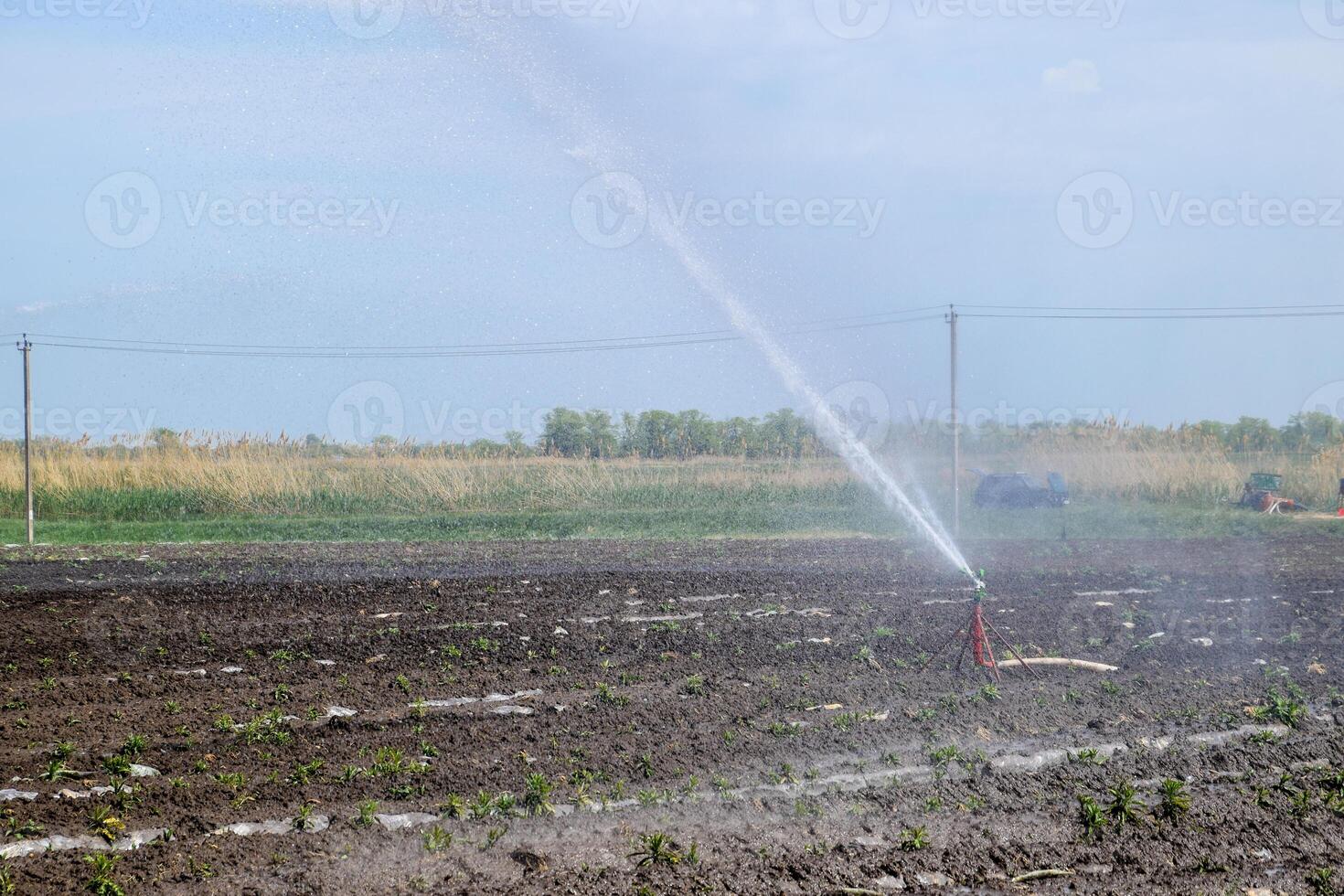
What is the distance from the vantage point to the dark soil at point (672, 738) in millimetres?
5910

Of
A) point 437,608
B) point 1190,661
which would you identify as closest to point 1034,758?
point 1190,661

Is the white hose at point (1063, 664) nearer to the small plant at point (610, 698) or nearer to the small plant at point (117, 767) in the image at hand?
the small plant at point (610, 698)

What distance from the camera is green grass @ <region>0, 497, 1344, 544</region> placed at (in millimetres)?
26828

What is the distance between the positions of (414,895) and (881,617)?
336 inches

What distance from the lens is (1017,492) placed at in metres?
32.9

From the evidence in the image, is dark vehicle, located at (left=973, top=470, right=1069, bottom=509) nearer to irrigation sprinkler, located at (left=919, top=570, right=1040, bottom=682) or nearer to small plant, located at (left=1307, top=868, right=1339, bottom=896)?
irrigation sprinkler, located at (left=919, top=570, right=1040, bottom=682)

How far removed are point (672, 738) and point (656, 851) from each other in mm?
2131

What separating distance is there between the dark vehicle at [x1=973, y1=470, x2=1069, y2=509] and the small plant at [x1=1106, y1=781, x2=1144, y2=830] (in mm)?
26686

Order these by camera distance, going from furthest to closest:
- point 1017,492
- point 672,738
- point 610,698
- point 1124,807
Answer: point 1017,492, point 610,698, point 672,738, point 1124,807

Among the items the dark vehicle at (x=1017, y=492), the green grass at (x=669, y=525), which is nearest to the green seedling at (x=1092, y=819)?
the green grass at (x=669, y=525)

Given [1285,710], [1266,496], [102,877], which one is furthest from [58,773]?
[1266,496]

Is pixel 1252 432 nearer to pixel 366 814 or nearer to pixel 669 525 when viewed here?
pixel 669 525

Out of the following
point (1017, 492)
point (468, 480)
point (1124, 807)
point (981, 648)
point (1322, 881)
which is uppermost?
point (468, 480)

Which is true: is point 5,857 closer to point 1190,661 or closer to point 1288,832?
point 1288,832
